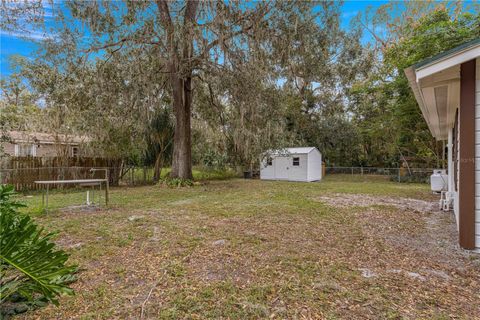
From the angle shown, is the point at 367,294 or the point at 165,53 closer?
the point at 367,294

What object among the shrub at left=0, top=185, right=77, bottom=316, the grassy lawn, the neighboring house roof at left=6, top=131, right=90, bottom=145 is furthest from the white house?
the neighboring house roof at left=6, top=131, right=90, bottom=145

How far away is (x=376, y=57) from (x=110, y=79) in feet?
52.9

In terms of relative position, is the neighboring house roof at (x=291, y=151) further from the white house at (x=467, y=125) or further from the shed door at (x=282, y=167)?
the white house at (x=467, y=125)

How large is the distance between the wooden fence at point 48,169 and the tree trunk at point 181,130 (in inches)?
98.1

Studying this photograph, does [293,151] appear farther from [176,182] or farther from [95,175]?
[95,175]

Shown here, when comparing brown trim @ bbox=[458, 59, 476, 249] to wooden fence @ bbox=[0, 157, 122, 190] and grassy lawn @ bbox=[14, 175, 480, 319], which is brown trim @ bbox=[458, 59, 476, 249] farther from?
wooden fence @ bbox=[0, 157, 122, 190]

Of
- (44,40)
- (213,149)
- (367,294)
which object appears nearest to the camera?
(367,294)

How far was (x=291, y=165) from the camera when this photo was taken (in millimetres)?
14688

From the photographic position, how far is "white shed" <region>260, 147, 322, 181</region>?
558 inches

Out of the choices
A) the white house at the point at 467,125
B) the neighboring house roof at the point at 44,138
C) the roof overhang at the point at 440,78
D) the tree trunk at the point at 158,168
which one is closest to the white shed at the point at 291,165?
the tree trunk at the point at 158,168

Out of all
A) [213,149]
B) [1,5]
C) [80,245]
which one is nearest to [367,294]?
[80,245]

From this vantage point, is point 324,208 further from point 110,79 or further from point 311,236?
point 110,79

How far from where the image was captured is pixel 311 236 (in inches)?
152

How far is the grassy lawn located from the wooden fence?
4.55 m
